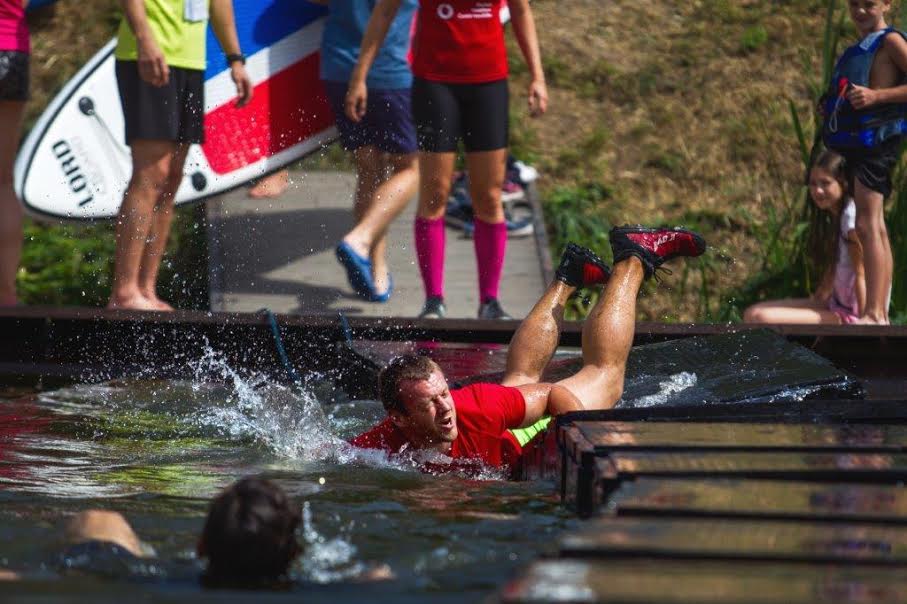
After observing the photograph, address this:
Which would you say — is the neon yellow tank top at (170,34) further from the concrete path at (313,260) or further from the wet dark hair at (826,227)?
the wet dark hair at (826,227)

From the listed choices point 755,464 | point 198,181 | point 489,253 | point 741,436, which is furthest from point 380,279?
point 755,464

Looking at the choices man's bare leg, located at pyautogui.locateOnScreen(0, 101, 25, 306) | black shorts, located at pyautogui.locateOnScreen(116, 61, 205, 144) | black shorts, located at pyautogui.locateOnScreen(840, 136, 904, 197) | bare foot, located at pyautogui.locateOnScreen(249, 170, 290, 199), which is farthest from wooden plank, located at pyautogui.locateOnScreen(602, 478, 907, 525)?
bare foot, located at pyautogui.locateOnScreen(249, 170, 290, 199)

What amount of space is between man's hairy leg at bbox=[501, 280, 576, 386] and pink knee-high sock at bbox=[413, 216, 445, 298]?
5.54 ft

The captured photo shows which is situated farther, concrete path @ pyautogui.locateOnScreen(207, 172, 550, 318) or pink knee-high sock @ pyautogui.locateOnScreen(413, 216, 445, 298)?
concrete path @ pyautogui.locateOnScreen(207, 172, 550, 318)

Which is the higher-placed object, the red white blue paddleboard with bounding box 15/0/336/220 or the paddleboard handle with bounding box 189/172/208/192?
the red white blue paddleboard with bounding box 15/0/336/220

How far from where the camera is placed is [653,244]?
23.8 feet

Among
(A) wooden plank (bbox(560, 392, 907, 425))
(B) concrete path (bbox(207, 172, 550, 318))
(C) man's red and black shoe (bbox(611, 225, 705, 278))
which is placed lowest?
(B) concrete path (bbox(207, 172, 550, 318))

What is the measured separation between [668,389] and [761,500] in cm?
223

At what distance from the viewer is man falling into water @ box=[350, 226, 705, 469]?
19.6ft

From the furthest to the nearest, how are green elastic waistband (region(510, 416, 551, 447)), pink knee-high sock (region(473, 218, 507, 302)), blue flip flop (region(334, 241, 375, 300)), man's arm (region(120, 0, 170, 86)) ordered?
1. blue flip flop (region(334, 241, 375, 300))
2. pink knee-high sock (region(473, 218, 507, 302))
3. man's arm (region(120, 0, 170, 86))
4. green elastic waistband (region(510, 416, 551, 447))

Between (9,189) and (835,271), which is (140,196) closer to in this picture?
(9,189)

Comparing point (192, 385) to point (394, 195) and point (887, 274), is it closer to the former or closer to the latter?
point (394, 195)

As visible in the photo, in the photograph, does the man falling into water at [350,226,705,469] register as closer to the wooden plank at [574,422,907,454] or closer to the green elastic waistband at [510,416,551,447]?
the green elastic waistband at [510,416,551,447]

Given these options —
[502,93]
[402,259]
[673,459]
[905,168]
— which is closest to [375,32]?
[502,93]
